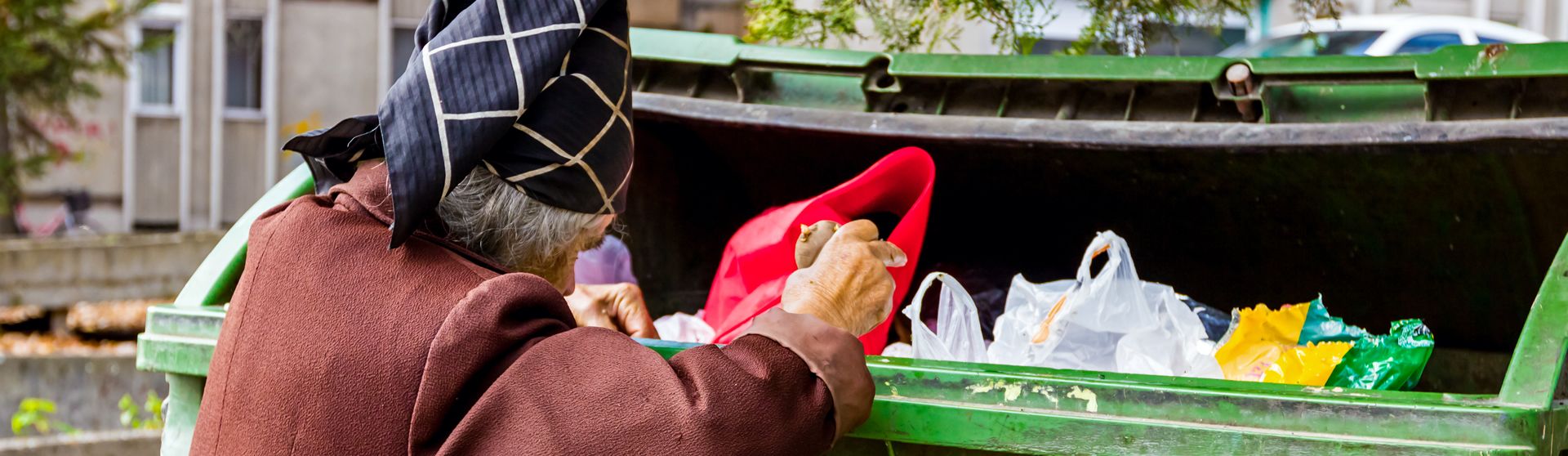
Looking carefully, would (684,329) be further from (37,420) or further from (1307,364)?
(37,420)

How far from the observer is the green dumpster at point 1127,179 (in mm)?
1997

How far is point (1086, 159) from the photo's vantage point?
2.45 meters

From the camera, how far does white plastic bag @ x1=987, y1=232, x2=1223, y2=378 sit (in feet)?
6.41

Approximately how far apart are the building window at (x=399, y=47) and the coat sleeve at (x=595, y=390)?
11.7 meters

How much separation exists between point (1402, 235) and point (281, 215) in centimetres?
184

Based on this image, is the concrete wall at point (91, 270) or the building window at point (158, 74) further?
the building window at point (158, 74)

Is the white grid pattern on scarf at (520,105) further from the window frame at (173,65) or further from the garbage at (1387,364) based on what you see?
the window frame at (173,65)

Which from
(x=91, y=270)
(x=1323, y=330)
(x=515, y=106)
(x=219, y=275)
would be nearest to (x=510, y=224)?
(x=515, y=106)

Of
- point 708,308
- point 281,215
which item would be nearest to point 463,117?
point 281,215

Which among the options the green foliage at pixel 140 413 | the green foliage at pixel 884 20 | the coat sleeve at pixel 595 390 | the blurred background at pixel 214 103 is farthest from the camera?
the blurred background at pixel 214 103

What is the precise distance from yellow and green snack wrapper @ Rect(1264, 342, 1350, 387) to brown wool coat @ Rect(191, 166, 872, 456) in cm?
70

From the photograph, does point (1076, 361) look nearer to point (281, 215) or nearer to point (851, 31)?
point (281, 215)

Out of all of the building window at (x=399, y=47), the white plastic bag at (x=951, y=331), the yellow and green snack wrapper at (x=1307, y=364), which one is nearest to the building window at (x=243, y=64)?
the building window at (x=399, y=47)

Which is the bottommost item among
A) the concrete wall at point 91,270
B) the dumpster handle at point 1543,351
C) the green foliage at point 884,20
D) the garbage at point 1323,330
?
the concrete wall at point 91,270
